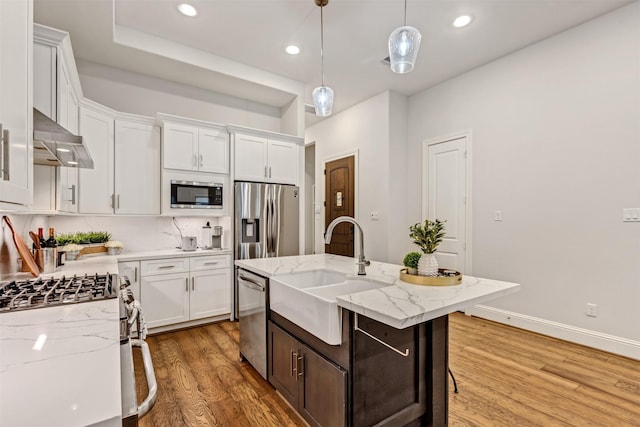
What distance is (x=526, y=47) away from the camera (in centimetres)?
334

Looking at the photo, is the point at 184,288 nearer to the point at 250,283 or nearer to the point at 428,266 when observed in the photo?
the point at 250,283

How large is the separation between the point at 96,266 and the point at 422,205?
3850mm

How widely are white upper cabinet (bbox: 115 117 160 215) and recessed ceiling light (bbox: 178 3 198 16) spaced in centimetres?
121

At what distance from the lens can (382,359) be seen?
1.50m

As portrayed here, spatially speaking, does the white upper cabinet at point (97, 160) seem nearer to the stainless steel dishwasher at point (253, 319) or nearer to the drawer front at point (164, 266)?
the drawer front at point (164, 266)

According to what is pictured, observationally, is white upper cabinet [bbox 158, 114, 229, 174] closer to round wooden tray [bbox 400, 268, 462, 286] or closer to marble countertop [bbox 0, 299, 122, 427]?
marble countertop [bbox 0, 299, 122, 427]

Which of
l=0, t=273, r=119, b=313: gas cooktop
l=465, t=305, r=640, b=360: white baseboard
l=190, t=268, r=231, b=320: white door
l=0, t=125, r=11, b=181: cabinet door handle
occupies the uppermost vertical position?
l=0, t=125, r=11, b=181: cabinet door handle

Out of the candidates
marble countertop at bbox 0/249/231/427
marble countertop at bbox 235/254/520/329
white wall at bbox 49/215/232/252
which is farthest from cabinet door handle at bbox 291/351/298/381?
white wall at bbox 49/215/232/252

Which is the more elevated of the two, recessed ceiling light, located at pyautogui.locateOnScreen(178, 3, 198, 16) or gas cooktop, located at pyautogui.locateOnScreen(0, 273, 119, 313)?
recessed ceiling light, located at pyautogui.locateOnScreen(178, 3, 198, 16)

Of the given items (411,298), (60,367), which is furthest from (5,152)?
(411,298)

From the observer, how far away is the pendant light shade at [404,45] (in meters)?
1.97

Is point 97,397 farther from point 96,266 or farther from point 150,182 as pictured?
point 150,182

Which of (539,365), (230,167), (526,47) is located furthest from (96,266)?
(526,47)

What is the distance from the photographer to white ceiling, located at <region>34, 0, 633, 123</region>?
A: 2709 mm
